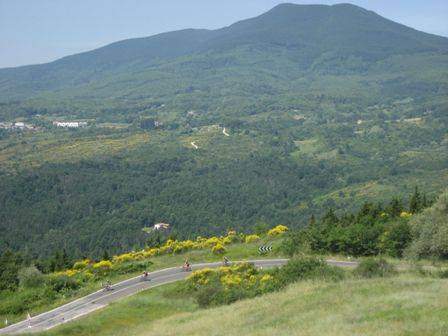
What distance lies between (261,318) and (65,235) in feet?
326

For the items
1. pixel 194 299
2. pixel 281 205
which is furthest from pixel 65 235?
pixel 194 299

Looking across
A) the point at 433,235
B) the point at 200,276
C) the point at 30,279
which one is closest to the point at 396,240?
the point at 433,235

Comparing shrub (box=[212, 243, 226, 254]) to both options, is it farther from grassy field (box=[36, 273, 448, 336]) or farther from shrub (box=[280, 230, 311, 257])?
grassy field (box=[36, 273, 448, 336])

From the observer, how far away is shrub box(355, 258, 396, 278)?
3241cm

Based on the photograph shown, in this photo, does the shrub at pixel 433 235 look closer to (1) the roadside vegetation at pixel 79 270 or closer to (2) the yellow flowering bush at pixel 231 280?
(2) the yellow flowering bush at pixel 231 280

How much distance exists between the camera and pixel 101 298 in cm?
4194

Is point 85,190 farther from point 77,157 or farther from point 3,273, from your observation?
point 3,273

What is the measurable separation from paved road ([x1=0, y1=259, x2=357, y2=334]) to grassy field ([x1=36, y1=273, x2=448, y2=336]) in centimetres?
316

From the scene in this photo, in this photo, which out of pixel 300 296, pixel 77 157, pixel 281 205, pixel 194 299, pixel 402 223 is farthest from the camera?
pixel 77 157

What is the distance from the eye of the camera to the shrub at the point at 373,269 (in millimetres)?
32406

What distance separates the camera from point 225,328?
24750mm

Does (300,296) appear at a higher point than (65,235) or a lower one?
higher

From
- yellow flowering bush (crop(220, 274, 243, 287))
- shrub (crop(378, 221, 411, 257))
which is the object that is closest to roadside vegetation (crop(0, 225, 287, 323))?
yellow flowering bush (crop(220, 274, 243, 287))

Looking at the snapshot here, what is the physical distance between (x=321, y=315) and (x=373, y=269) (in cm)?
1020
